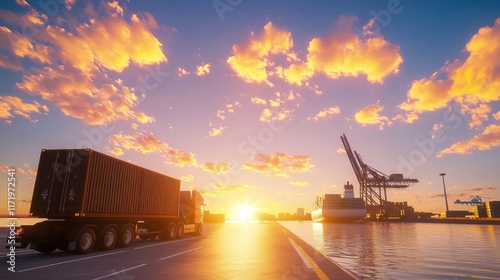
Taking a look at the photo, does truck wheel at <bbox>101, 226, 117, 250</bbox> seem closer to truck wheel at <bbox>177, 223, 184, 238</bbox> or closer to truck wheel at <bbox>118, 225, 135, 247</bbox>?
truck wheel at <bbox>118, 225, 135, 247</bbox>

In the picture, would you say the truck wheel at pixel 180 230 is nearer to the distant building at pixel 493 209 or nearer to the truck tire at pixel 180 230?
the truck tire at pixel 180 230

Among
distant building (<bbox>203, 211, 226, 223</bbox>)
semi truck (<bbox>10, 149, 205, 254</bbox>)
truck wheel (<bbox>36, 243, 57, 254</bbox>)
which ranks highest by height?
semi truck (<bbox>10, 149, 205, 254</bbox>)

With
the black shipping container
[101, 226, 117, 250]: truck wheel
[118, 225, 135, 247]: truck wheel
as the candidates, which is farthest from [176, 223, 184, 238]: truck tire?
[101, 226, 117, 250]: truck wheel

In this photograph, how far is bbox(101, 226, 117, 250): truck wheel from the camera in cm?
1461

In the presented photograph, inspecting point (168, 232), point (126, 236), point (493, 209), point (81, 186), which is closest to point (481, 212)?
point (493, 209)

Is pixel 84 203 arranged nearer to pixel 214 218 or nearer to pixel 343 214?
pixel 214 218

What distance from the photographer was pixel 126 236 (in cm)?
1616

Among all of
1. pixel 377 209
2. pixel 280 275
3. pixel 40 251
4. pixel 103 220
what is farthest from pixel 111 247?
pixel 377 209

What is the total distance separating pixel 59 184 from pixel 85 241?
9.21 ft

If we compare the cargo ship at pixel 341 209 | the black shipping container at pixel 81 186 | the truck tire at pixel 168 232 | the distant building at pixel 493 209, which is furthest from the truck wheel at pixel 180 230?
the distant building at pixel 493 209

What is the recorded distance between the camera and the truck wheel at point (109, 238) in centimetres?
1461

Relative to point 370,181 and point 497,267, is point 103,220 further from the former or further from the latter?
point 370,181

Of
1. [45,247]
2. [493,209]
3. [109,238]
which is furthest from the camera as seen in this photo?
[493,209]

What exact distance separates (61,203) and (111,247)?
3207mm
